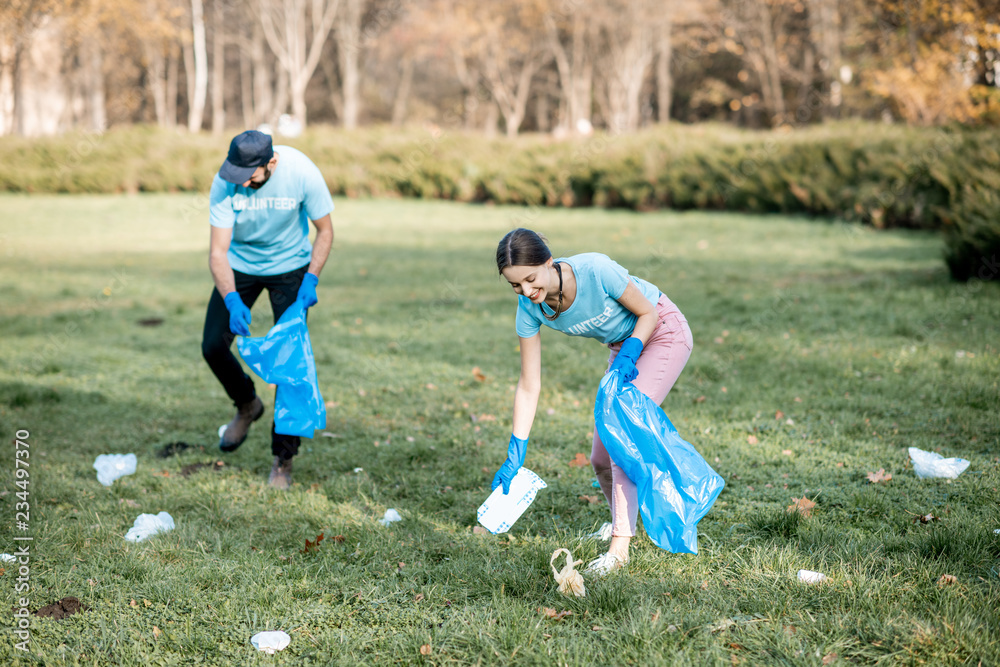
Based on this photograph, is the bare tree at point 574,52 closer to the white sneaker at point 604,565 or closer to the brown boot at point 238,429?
the brown boot at point 238,429

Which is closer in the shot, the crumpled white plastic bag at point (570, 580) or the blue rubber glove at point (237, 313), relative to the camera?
the crumpled white plastic bag at point (570, 580)

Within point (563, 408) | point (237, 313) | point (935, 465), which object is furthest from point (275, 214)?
point (935, 465)

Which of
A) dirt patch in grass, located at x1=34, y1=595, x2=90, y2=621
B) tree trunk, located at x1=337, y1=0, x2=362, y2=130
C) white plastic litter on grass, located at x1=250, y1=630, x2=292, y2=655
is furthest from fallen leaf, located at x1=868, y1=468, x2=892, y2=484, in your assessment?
tree trunk, located at x1=337, y1=0, x2=362, y2=130

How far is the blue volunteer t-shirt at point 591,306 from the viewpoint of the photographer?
2.90 metres

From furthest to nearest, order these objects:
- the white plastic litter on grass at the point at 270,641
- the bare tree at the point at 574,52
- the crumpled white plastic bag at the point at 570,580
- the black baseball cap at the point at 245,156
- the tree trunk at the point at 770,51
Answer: the bare tree at the point at 574,52
the tree trunk at the point at 770,51
the black baseball cap at the point at 245,156
the crumpled white plastic bag at the point at 570,580
the white plastic litter on grass at the point at 270,641

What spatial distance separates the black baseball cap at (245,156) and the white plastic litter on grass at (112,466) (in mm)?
1710

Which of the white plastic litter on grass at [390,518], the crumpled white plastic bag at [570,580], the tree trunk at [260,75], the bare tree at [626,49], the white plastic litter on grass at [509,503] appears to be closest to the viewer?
the crumpled white plastic bag at [570,580]

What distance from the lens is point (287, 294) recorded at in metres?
4.28

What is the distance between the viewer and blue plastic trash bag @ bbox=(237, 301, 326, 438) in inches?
155

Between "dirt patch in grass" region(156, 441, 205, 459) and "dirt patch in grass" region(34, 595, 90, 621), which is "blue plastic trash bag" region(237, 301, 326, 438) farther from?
"dirt patch in grass" region(34, 595, 90, 621)

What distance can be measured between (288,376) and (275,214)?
0.87 metres

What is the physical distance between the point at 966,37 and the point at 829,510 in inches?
579

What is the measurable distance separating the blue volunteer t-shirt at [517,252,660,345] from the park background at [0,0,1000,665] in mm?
959

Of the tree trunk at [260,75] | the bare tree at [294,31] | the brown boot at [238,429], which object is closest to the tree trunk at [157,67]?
the tree trunk at [260,75]
